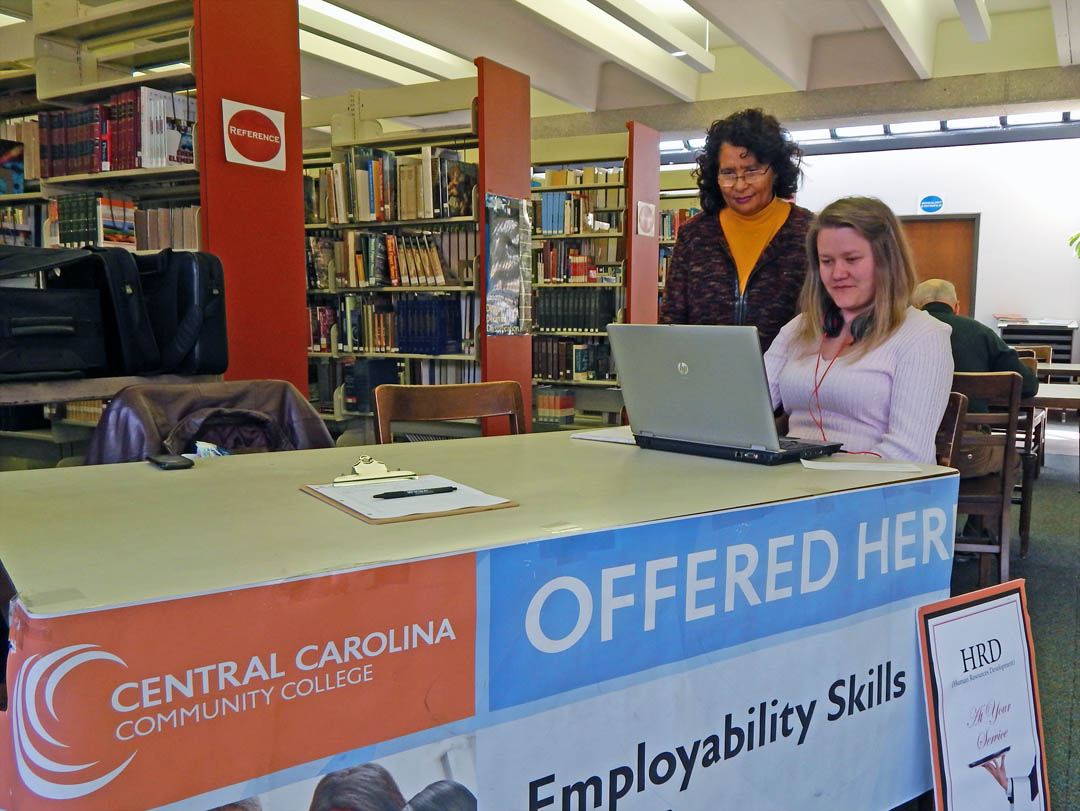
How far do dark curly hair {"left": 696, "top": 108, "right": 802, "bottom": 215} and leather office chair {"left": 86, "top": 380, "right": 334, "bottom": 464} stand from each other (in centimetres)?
130

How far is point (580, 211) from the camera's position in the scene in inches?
230

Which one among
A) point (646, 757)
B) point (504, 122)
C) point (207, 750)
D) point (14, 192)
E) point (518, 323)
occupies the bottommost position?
point (646, 757)

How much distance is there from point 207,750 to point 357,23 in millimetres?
7738

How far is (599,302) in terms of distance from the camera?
19.1ft

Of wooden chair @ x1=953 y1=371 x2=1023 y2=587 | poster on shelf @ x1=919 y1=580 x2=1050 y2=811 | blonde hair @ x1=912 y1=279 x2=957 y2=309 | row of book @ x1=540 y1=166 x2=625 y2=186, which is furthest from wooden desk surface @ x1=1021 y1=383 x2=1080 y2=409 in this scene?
row of book @ x1=540 y1=166 x2=625 y2=186

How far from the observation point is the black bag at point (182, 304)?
2.50 meters

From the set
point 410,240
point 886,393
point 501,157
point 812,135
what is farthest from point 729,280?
point 812,135

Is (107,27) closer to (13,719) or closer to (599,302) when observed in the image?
(599,302)

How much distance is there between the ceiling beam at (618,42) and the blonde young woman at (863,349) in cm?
465

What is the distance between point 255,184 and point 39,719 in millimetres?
2982

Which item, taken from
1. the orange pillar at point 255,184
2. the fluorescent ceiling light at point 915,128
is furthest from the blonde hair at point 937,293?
the fluorescent ceiling light at point 915,128

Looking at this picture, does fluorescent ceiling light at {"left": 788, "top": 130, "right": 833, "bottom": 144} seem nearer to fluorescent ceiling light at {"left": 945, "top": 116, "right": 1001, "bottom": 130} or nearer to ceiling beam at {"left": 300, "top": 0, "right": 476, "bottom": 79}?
fluorescent ceiling light at {"left": 945, "top": 116, "right": 1001, "bottom": 130}

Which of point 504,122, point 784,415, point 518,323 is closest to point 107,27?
point 504,122

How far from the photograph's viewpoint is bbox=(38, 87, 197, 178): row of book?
3.40 metres
